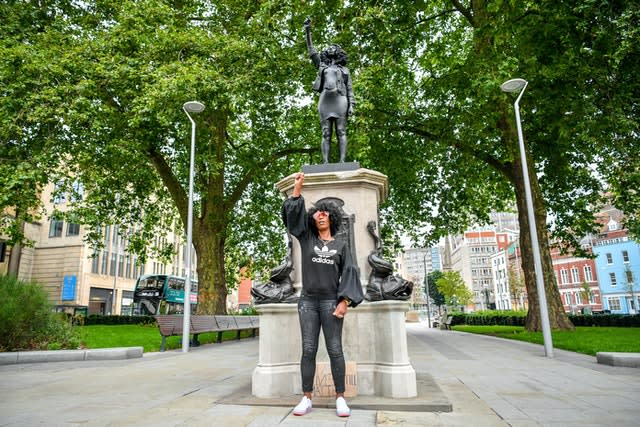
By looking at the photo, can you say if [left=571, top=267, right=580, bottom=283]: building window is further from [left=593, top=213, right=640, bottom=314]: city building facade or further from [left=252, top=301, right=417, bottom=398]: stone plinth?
[left=252, top=301, right=417, bottom=398]: stone plinth

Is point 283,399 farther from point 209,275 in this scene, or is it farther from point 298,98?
point 298,98

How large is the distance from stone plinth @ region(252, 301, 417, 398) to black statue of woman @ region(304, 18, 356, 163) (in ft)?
7.74

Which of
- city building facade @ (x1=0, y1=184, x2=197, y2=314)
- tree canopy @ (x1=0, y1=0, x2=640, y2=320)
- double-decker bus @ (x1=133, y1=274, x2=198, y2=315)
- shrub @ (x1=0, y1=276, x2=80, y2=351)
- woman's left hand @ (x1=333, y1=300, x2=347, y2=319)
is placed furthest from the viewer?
city building facade @ (x1=0, y1=184, x2=197, y2=314)

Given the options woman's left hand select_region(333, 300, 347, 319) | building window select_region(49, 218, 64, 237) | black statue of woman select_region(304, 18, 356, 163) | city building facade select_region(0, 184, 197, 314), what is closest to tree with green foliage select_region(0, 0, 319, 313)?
black statue of woman select_region(304, 18, 356, 163)

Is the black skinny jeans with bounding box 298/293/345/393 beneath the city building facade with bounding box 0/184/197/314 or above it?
beneath

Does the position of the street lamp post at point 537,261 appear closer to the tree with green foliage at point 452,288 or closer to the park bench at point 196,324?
the park bench at point 196,324

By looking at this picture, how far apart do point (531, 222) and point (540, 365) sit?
391 cm

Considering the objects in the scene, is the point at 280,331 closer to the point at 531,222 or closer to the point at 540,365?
the point at 540,365

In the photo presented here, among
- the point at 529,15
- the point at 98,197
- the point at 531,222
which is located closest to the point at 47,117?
the point at 98,197

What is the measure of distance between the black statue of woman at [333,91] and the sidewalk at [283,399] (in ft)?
11.4

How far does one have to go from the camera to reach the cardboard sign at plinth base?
15.8ft

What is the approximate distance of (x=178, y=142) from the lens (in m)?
17.3

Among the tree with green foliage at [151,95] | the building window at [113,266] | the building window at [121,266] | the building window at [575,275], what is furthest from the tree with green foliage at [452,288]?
the tree with green foliage at [151,95]

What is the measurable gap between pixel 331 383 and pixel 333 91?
3.96m
